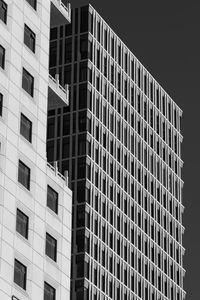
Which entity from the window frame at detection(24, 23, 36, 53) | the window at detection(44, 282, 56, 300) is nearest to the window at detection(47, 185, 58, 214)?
the window at detection(44, 282, 56, 300)

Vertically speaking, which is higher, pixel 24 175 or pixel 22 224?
pixel 24 175

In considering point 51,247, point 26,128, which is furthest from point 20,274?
point 26,128

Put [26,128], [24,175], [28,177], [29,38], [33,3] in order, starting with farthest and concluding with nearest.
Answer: [33,3] → [29,38] → [26,128] → [28,177] → [24,175]

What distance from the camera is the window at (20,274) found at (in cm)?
8969

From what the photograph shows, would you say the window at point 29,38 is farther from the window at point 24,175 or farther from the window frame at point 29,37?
the window at point 24,175

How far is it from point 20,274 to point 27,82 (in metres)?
14.5

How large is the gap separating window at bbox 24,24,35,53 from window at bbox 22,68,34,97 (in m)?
2.26

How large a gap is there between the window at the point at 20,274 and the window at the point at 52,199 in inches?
294

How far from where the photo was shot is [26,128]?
95.6 meters

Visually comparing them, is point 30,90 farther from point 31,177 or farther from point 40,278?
point 40,278

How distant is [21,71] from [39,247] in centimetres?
1216

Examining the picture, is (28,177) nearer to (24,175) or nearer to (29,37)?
(24,175)

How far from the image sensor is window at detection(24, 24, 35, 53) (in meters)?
98.4

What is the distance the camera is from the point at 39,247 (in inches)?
3686
